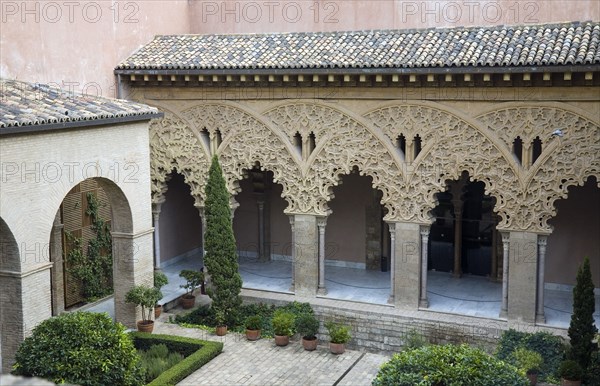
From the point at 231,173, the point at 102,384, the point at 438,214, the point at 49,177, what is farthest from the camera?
the point at 438,214

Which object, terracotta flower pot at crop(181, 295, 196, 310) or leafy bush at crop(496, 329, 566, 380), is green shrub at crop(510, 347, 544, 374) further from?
→ terracotta flower pot at crop(181, 295, 196, 310)

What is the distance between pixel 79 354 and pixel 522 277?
9.49 meters

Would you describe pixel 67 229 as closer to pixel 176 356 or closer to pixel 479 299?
pixel 176 356

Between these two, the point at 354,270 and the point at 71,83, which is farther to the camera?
the point at 354,270

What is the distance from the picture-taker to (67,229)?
64.1ft

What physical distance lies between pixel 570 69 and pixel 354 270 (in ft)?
27.9

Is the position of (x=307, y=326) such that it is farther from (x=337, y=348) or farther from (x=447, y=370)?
(x=447, y=370)

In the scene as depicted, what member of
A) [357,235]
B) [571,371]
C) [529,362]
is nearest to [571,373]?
[571,371]

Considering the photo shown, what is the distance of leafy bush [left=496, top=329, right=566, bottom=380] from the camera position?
1630 centimetres

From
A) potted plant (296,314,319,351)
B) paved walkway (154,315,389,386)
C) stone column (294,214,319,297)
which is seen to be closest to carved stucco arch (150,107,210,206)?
stone column (294,214,319,297)

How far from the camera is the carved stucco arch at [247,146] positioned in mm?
19719

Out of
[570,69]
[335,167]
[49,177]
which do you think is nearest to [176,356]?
[49,177]

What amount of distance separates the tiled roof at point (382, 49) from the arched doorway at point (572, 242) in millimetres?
3993

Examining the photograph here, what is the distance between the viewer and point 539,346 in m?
16.7
